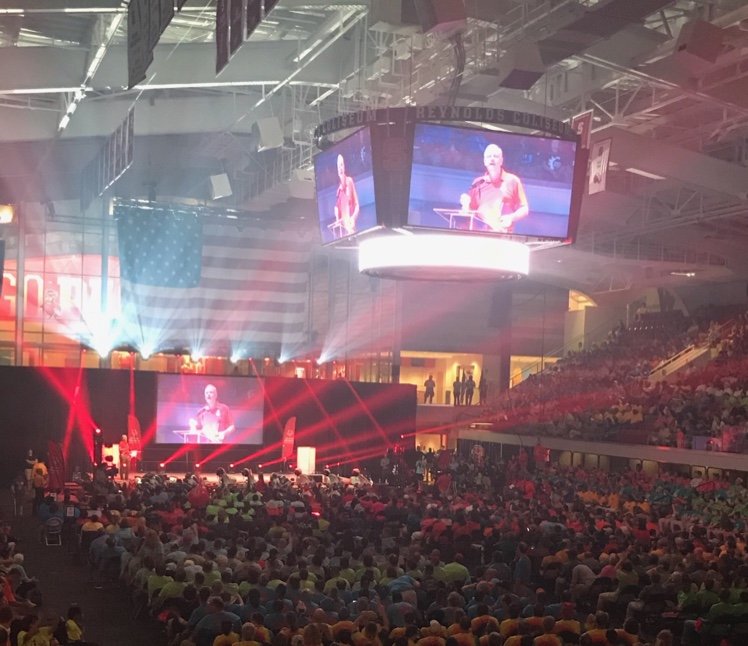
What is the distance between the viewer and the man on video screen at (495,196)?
13.8m

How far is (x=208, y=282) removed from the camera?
30.4 meters

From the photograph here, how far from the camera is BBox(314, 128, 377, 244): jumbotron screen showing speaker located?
13984 millimetres

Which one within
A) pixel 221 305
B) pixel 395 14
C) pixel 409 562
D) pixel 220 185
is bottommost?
pixel 409 562

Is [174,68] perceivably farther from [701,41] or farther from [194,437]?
[194,437]

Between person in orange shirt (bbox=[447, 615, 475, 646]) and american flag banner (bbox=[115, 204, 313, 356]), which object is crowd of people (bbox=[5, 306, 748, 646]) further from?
american flag banner (bbox=[115, 204, 313, 356])

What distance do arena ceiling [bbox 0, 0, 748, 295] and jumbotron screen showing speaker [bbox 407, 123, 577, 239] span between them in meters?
1.50

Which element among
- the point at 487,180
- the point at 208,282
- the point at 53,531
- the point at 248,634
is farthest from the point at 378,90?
the point at 208,282

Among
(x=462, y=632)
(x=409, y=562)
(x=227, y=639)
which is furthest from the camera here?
(x=409, y=562)

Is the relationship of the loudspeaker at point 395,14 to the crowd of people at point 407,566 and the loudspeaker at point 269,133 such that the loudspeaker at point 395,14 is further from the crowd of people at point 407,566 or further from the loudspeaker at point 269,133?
the loudspeaker at point 269,133

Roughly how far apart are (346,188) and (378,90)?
14.9ft

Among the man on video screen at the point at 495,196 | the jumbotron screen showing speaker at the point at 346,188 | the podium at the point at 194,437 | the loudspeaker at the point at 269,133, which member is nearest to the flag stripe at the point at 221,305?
the podium at the point at 194,437

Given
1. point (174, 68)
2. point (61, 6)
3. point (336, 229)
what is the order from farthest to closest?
point (174, 68) → point (336, 229) → point (61, 6)

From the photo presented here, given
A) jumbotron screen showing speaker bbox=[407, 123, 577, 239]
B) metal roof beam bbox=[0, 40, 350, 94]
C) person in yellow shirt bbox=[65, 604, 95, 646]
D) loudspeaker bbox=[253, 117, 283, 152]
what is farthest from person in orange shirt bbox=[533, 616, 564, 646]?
loudspeaker bbox=[253, 117, 283, 152]

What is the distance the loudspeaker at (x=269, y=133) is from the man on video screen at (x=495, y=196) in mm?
7594
